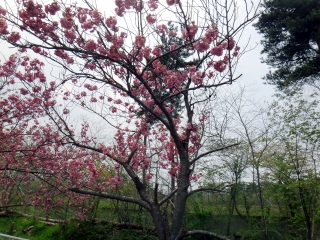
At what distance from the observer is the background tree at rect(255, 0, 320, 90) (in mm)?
9617

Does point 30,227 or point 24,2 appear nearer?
point 24,2

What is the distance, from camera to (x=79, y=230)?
34.0 ft

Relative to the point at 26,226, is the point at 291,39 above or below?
above

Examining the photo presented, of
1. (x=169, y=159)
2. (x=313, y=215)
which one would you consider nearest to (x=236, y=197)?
(x=313, y=215)

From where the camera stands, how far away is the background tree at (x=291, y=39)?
379 inches

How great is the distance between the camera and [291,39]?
10.1m

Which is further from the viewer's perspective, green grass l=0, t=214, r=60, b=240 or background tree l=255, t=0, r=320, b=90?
green grass l=0, t=214, r=60, b=240

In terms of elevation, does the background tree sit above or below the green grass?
above

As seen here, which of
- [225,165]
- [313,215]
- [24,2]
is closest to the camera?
[24,2]

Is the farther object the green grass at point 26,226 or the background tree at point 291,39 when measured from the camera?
the green grass at point 26,226

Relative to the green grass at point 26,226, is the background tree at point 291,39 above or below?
above

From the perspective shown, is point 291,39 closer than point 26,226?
Yes

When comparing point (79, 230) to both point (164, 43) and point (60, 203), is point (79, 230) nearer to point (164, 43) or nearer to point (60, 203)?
point (60, 203)

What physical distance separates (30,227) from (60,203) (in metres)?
3.07
